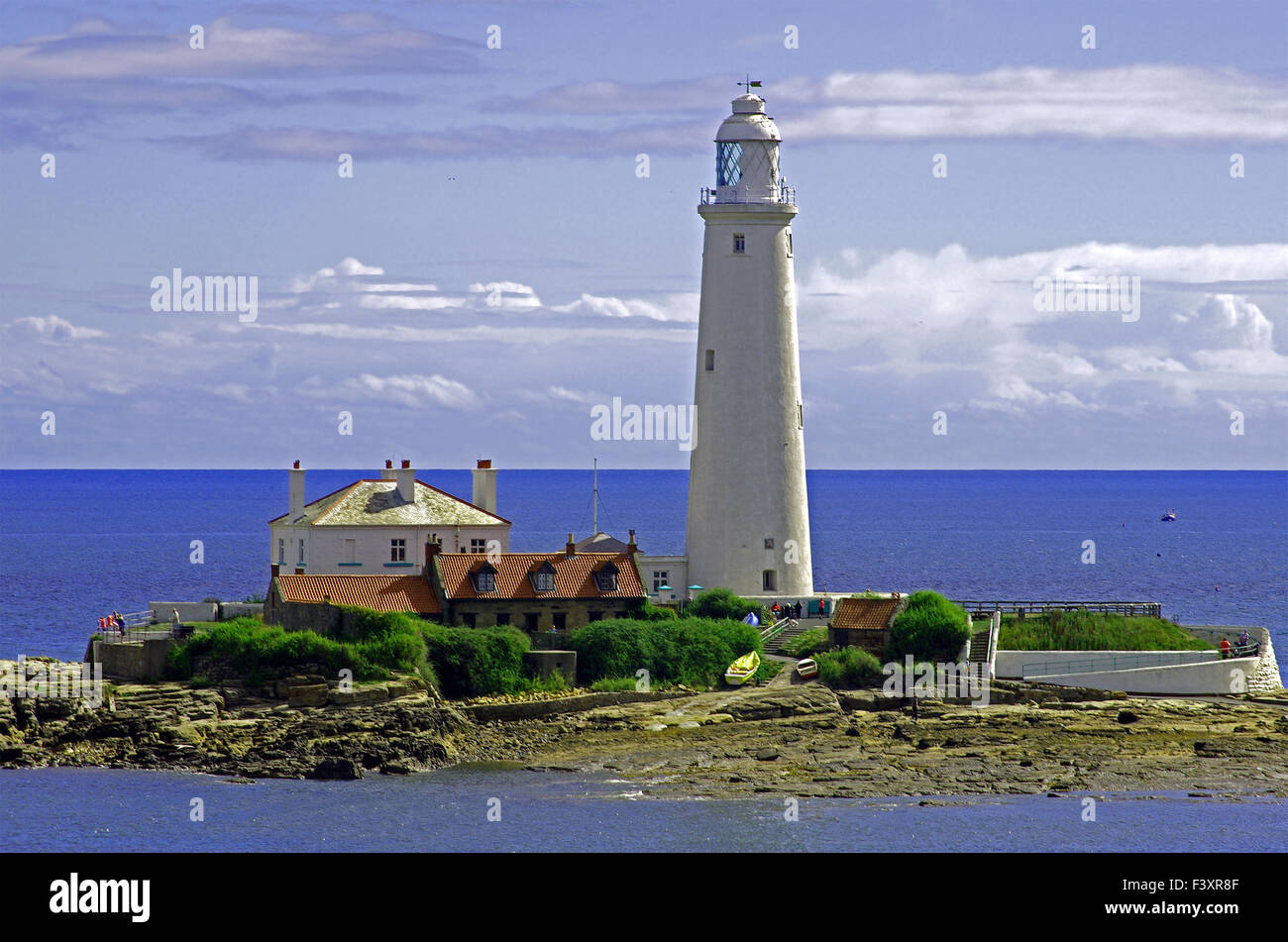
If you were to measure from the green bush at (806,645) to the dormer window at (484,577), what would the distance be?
8.23 metres

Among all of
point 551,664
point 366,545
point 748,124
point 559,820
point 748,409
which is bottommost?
point 559,820

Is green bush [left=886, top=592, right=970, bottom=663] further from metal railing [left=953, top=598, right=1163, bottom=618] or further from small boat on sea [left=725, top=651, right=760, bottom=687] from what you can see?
metal railing [left=953, top=598, right=1163, bottom=618]

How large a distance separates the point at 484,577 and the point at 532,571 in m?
1.30

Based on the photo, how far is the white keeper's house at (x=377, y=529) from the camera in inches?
2126

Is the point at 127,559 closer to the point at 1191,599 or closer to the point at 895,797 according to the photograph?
the point at 1191,599

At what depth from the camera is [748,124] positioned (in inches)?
2128

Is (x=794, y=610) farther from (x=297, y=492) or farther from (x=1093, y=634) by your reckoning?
(x=297, y=492)

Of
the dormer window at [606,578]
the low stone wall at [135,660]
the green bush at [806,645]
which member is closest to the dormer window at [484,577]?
the dormer window at [606,578]

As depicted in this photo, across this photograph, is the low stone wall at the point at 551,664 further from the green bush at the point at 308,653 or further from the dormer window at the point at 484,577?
the green bush at the point at 308,653

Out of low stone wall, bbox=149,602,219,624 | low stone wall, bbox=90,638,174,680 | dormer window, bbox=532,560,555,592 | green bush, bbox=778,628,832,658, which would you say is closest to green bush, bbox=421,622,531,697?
dormer window, bbox=532,560,555,592

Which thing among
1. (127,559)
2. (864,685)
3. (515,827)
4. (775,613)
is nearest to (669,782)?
(515,827)

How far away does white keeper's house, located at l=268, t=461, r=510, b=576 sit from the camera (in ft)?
177

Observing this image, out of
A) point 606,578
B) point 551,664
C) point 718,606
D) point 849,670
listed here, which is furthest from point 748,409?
point 551,664
